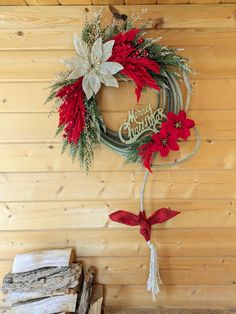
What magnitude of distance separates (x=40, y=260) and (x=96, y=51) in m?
0.86

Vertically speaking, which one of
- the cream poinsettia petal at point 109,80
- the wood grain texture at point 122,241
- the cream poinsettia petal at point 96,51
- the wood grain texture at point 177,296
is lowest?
the wood grain texture at point 177,296

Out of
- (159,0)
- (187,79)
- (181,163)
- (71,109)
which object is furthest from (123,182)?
(159,0)

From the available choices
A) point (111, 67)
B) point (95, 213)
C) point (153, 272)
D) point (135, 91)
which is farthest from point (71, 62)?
point (153, 272)

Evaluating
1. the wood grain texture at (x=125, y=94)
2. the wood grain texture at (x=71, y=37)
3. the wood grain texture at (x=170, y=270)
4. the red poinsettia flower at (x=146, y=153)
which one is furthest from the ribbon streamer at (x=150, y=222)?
the wood grain texture at (x=71, y=37)

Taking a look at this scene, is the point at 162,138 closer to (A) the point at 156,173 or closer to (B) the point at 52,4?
(A) the point at 156,173

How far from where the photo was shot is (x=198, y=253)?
1.18 meters

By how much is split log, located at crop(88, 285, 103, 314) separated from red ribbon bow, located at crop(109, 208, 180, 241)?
1.08ft

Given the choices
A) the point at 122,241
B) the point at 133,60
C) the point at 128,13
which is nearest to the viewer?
the point at 133,60

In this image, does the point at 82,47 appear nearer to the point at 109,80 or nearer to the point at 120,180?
the point at 109,80

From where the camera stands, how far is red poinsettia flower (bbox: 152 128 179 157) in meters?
1.01

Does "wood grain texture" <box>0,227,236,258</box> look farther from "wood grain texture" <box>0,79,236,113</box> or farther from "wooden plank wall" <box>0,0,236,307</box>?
"wood grain texture" <box>0,79,236,113</box>

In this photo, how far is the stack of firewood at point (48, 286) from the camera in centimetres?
103

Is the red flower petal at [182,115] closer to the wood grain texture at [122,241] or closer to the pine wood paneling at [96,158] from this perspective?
the pine wood paneling at [96,158]

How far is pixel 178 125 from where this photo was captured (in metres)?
1.02
